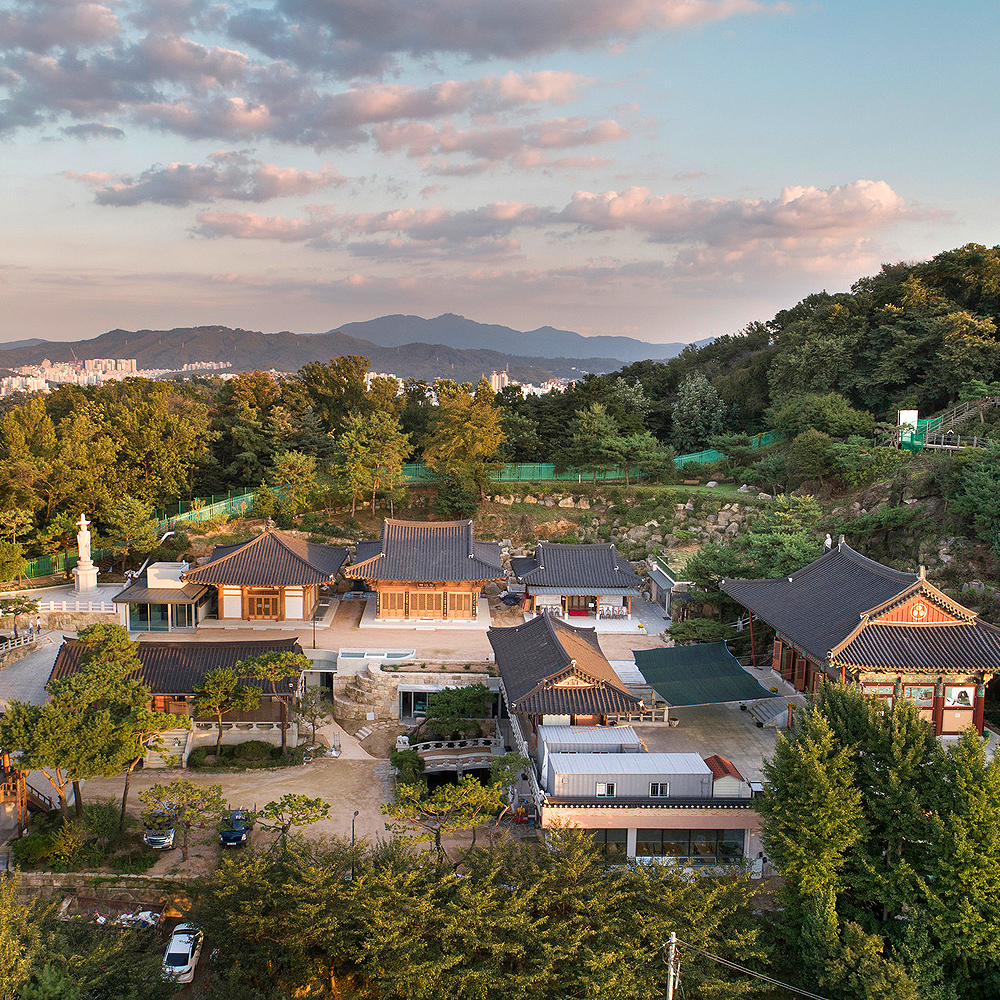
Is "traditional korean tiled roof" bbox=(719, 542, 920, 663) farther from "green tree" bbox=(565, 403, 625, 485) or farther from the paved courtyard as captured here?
"green tree" bbox=(565, 403, 625, 485)

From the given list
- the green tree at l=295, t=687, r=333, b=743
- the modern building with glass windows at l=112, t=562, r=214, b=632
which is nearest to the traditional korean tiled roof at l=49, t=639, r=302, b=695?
the green tree at l=295, t=687, r=333, b=743

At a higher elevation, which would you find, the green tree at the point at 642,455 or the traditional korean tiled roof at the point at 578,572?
the green tree at the point at 642,455

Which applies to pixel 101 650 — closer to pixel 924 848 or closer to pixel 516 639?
pixel 516 639

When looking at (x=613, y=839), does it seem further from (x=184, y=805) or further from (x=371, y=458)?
(x=371, y=458)

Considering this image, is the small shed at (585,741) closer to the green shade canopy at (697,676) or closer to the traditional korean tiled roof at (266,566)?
the green shade canopy at (697,676)

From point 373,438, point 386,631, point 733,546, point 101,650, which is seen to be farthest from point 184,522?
point 733,546

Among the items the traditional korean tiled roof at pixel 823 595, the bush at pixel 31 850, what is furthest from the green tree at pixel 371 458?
the bush at pixel 31 850
